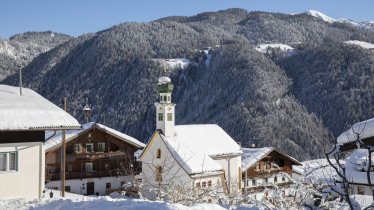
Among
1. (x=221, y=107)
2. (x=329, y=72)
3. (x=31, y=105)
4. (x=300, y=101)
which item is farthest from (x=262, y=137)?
(x=31, y=105)

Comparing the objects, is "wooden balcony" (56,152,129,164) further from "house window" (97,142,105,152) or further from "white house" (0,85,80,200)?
"white house" (0,85,80,200)

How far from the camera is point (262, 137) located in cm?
12719

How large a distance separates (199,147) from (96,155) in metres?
9.22

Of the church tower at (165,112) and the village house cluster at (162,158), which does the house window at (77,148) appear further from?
the church tower at (165,112)

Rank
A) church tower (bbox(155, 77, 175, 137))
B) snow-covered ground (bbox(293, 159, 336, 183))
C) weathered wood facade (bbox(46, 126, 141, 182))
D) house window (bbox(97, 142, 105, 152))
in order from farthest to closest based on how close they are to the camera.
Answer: house window (bbox(97, 142, 105, 152)), weathered wood facade (bbox(46, 126, 141, 182)), church tower (bbox(155, 77, 175, 137)), snow-covered ground (bbox(293, 159, 336, 183))

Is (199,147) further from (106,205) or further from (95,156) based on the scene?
(106,205)

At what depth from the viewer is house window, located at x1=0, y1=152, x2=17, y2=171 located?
17281 millimetres

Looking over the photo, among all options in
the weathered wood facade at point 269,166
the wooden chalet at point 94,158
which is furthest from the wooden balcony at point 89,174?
the weathered wood facade at point 269,166

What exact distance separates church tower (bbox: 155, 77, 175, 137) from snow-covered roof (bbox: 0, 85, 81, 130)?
70.8 feet

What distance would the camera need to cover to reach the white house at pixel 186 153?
36.7 m

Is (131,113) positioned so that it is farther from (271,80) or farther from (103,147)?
(103,147)

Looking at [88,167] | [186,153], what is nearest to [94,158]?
[88,167]

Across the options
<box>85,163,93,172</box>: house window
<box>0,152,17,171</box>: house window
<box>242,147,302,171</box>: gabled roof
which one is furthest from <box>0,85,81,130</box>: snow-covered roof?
<box>242,147,302,171</box>: gabled roof

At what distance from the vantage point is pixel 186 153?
38.2m
